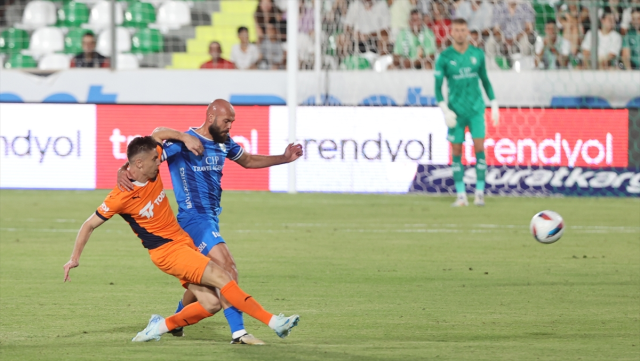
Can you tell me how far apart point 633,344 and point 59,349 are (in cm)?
295

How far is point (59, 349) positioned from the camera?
5000 mm

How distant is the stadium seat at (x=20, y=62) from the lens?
17.9 m

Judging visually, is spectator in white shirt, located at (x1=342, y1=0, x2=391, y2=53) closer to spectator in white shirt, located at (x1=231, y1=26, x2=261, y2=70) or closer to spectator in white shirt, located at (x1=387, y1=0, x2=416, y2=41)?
spectator in white shirt, located at (x1=387, y1=0, x2=416, y2=41)

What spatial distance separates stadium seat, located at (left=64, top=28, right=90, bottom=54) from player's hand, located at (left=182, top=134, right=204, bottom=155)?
13.7 m

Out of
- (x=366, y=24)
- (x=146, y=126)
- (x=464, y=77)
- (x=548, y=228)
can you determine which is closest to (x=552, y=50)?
(x=366, y=24)

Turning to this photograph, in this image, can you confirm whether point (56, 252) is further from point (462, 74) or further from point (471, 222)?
point (462, 74)

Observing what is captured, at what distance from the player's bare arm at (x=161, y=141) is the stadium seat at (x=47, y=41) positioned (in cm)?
1388

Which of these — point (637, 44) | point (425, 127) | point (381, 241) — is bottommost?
point (381, 241)

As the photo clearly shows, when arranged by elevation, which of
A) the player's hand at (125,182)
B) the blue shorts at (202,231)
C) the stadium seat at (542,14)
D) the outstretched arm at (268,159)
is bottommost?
the blue shorts at (202,231)

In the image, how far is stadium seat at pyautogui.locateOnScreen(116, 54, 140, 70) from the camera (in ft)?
57.5

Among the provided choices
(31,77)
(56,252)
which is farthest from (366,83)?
(56,252)

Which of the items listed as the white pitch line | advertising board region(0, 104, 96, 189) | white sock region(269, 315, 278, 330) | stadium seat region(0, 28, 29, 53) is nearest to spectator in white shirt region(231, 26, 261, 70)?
advertising board region(0, 104, 96, 189)

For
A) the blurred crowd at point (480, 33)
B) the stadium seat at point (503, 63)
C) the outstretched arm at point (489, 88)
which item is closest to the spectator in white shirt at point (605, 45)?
the blurred crowd at point (480, 33)

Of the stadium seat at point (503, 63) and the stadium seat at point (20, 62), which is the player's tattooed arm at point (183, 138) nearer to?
the stadium seat at point (503, 63)
